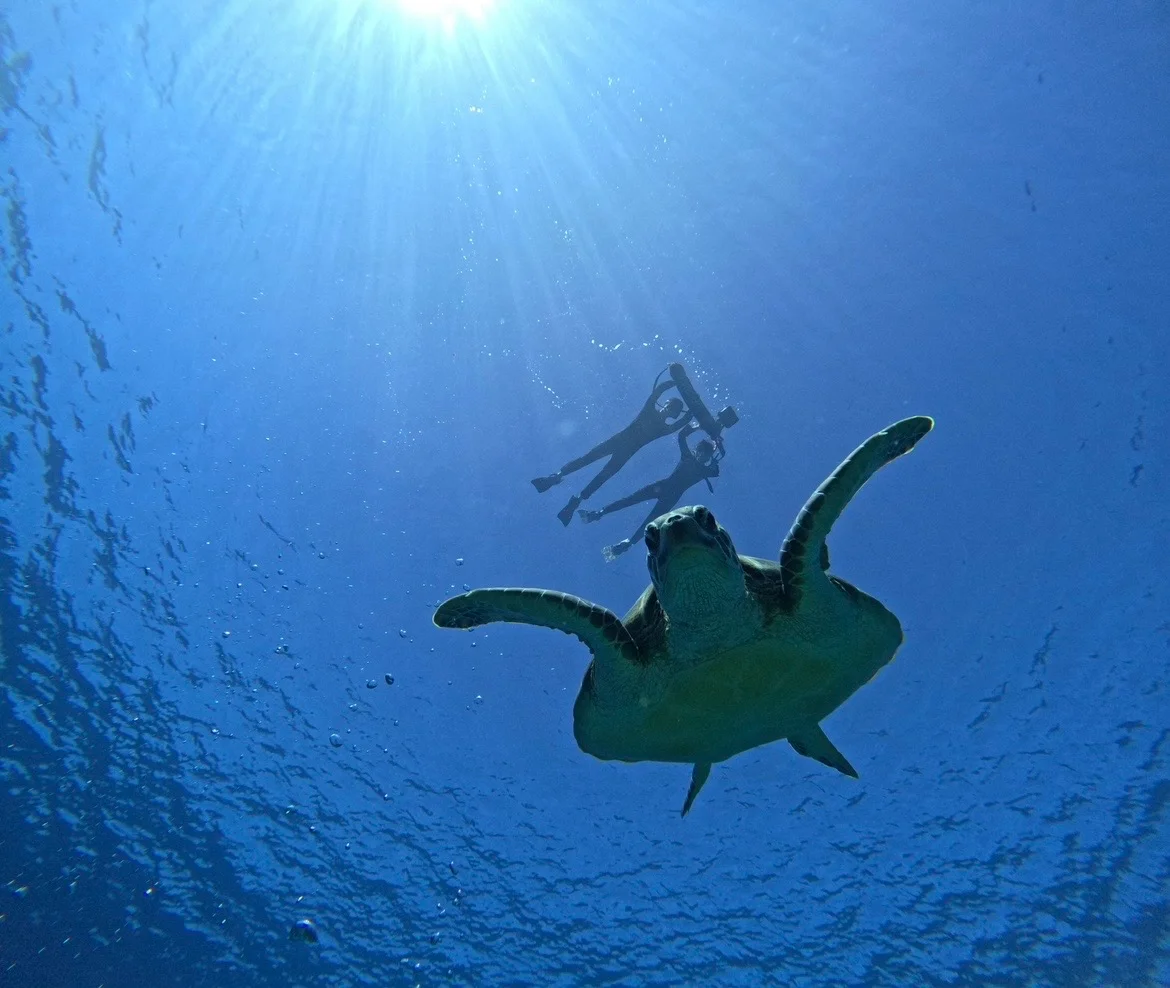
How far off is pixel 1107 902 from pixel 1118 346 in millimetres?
16673

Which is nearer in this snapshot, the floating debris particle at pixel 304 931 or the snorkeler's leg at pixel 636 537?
the snorkeler's leg at pixel 636 537

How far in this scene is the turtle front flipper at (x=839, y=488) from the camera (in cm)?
391

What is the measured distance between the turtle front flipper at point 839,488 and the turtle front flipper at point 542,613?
4.05 ft

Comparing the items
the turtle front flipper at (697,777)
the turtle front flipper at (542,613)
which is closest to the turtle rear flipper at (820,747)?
the turtle front flipper at (697,777)

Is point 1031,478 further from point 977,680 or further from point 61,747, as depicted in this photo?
point 61,747

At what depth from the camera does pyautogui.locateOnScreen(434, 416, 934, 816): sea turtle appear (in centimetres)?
391

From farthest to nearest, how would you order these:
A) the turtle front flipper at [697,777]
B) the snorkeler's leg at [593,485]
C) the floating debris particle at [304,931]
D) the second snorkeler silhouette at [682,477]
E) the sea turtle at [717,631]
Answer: the floating debris particle at [304,931]
the snorkeler's leg at [593,485]
the second snorkeler silhouette at [682,477]
the turtle front flipper at [697,777]
the sea turtle at [717,631]

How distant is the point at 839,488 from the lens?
3912mm

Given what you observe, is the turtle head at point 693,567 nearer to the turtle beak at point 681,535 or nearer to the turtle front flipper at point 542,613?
the turtle beak at point 681,535

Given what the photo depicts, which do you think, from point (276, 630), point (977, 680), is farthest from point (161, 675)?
point (977, 680)

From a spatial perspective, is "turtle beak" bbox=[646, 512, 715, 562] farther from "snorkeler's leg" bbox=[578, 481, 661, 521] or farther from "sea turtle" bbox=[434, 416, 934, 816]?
"snorkeler's leg" bbox=[578, 481, 661, 521]

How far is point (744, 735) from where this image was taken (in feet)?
18.3

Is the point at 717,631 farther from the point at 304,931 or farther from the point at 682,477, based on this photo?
the point at 304,931

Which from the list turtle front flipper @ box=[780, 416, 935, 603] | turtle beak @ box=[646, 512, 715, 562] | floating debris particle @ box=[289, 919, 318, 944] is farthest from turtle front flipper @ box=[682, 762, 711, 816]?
floating debris particle @ box=[289, 919, 318, 944]
